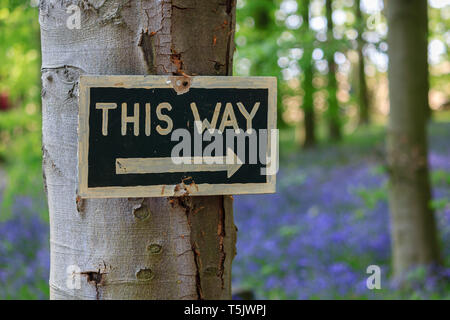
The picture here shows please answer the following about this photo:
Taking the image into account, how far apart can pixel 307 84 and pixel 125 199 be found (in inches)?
524

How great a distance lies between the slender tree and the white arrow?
496 cm

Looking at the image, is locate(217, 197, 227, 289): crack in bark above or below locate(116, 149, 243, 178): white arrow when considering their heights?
below

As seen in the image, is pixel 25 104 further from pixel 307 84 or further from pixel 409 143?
pixel 409 143

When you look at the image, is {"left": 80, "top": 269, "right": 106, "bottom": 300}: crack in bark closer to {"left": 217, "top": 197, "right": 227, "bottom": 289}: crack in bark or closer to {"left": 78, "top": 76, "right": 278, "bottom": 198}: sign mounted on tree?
{"left": 78, "top": 76, "right": 278, "bottom": 198}: sign mounted on tree

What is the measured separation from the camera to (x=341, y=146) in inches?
642

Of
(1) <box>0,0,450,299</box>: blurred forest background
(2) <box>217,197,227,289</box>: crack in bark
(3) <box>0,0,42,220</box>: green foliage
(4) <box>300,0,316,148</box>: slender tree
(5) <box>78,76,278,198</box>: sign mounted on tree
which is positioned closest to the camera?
(5) <box>78,76,278,198</box>: sign mounted on tree

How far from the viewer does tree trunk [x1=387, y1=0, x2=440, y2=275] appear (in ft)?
16.5

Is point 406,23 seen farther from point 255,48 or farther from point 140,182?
point 140,182

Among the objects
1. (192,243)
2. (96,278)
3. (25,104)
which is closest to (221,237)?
(192,243)

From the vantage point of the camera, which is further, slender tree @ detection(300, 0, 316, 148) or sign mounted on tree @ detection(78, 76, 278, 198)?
slender tree @ detection(300, 0, 316, 148)

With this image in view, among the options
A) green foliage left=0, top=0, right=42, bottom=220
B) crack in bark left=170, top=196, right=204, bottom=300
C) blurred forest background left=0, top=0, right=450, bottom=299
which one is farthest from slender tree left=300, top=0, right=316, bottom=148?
A: crack in bark left=170, top=196, right=204, bottom=300

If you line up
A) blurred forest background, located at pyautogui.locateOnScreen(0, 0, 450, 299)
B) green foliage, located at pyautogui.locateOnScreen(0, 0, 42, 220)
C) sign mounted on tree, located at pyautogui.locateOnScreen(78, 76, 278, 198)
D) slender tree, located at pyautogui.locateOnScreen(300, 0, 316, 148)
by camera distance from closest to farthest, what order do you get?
sign mounted on tree, located at pyautogui.locateOnScreen(78, 76, 278, 198)
blurred forest background, located at pyautogui.locateOnScreen(0, 0, 450, 299)
slender tree, located at pyautogui.locateOnScreen(300, 0, 316, 148)
green foliage, located at pyautogui.locateOnScreen(0, 0, 42, 220)
